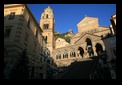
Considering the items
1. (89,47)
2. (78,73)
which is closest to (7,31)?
(78,73)

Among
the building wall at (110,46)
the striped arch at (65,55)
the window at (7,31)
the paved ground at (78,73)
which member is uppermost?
the window at (7,31)

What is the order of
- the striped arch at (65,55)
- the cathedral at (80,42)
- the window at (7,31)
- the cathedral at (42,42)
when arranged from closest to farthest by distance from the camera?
1. the cathedral at (42,42)
2. the window at (7,31)
3. the cathedral at (80,42)
4. the striped arch at (65,55)

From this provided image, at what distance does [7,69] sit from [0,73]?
456 inches

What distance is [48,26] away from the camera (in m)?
48.5

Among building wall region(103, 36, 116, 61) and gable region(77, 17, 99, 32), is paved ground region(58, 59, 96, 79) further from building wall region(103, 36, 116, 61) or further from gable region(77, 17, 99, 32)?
gable region(77, 17, 99, 32)

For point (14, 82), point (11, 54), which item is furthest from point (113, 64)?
point (14, 82)

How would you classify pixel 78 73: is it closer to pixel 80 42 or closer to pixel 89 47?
pixel 80 42

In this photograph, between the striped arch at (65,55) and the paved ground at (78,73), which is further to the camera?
the striped arch at (65,55)

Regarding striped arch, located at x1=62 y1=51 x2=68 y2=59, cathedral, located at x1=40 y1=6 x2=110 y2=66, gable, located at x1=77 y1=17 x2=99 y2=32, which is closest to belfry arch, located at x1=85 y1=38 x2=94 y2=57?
cathedral, located at x1=40 y1=6 x2=110 y2=66

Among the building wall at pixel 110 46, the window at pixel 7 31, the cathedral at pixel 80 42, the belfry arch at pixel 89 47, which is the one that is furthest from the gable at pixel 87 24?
the window at pixel 7 31

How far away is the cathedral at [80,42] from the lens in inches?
1474

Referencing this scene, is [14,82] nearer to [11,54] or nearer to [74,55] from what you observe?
[11,54]

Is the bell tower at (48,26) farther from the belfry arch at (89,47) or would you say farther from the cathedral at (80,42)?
the belfry arch at (89,47)

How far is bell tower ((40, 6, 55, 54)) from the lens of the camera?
144 feet
